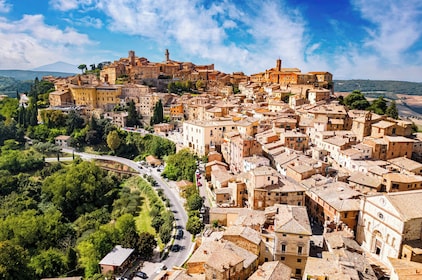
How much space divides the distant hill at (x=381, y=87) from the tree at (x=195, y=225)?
12815cm

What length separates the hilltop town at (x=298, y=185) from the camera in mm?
20250

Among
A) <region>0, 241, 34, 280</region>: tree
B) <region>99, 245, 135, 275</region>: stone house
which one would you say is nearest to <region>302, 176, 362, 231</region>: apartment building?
<region>99, 245, 135, 275</region>: stone house

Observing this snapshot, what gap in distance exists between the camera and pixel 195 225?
29516mm

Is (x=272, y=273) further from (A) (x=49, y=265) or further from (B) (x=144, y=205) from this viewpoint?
(B) (x=144, y=205)

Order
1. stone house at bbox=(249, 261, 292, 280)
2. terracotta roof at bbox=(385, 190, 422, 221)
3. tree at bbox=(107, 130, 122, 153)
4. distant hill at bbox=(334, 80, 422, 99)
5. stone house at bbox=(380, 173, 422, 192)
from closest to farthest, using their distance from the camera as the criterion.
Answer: stone house at bbox=(249, 261, 292, 280), terracotta roof at bbox=(385, 190, 422, 221), stone house at bbox=(380, 173, 422, 192), tree at bbox=(107, 130, 122, 153), distant hill at bbox=(334, 80, 422, 99)

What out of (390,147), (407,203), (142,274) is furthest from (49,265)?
(390,147)

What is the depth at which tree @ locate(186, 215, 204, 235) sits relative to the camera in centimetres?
2947

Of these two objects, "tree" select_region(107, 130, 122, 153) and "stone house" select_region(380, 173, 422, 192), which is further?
"tree" select_region(107, 130, 122, 153)

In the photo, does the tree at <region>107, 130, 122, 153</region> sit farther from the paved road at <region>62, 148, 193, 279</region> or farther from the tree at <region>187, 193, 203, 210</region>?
the tree at <region>187, 193, 203, 210</region>

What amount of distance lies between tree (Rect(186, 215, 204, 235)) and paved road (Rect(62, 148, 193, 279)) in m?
0.90

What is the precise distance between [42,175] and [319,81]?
188 feet

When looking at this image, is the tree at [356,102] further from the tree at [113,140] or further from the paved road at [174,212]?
the tree at [113,140]

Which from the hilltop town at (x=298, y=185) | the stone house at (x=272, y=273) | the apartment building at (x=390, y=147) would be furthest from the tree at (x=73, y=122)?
the stone house at (x=272, y=273)

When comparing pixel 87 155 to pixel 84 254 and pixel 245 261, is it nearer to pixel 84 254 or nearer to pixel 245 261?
pixel 84 254
